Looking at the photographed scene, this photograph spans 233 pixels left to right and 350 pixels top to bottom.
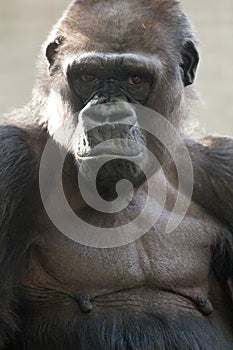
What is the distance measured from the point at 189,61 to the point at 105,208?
2.26 ft

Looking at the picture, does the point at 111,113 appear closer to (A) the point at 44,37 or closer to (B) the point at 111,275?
(B) the point at 111,275

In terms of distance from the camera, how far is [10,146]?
4.39 m

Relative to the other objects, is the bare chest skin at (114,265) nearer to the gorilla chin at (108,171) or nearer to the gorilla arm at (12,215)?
the gorilla arm at (12,215)

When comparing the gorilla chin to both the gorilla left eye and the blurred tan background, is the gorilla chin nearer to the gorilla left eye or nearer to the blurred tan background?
A: the gorilla left eye

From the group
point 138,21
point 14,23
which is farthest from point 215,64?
point 138,21

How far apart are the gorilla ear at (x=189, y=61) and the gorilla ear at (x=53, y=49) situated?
495 mm

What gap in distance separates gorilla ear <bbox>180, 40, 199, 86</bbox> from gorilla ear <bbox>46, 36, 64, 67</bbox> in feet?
1.62

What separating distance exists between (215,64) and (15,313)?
418cm

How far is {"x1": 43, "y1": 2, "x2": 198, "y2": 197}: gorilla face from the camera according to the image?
4.09 metres

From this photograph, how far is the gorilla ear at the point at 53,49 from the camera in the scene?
4.49m

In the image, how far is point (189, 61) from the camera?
4.61 metres

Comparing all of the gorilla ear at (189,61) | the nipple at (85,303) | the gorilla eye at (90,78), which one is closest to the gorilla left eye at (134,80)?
the gorilla eye at (90,78)

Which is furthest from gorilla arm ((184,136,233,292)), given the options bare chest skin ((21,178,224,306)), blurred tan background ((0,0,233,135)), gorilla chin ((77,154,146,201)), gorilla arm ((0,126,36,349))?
blurred tan background ((0,0,233,135))

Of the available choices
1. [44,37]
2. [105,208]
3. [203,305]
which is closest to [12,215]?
[105,208]
